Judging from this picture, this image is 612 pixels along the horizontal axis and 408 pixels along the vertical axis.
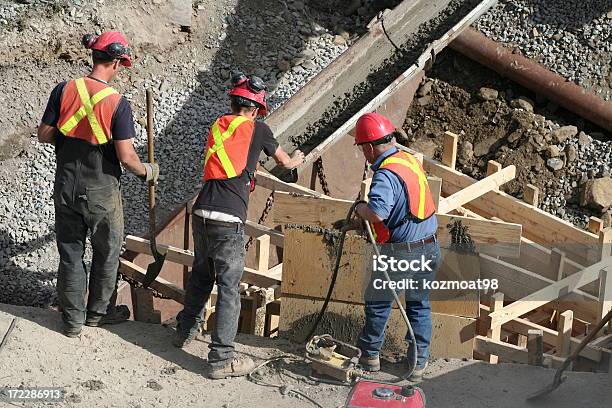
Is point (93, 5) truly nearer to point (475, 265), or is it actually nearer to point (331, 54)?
point (331, 54)

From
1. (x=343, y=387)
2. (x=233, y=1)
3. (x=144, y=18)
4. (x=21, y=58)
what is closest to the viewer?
(x=343, y=387)

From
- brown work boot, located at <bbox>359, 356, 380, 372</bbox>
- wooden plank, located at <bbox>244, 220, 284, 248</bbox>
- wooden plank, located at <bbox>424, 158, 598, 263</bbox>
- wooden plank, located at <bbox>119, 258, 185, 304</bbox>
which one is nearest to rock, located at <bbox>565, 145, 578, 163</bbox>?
wooden plank, located at <bbox>424, 158, 598, 263</bbox>

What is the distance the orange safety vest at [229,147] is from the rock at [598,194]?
205 inches

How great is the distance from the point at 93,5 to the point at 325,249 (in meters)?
5.11

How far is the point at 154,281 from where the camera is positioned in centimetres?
759

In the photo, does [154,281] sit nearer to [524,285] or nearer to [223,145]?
[223,145]

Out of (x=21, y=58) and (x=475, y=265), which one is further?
(x=21, y=58)

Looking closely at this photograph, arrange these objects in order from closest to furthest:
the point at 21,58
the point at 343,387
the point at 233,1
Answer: the point at 343,387, the point at 21,58, the point at 233,1

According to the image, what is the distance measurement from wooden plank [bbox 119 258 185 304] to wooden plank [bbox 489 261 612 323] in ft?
8.12

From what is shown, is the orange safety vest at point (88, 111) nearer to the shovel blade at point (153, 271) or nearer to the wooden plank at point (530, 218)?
the shovel blade at point (153, 271)

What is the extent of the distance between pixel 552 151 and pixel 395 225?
15.8 feet

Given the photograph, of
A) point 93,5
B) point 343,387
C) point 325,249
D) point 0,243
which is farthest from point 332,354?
point 93,5

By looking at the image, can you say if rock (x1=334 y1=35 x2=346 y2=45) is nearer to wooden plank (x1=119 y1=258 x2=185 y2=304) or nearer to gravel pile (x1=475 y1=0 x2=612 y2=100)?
gravel pile (x1=475 y1=0 x2=612 y2=100)

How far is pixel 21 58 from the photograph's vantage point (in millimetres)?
10109
